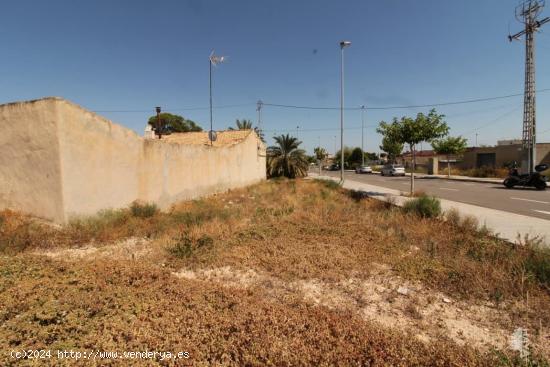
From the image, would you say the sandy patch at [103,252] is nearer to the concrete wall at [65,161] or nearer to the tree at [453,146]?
the concrete wall at [65,161]

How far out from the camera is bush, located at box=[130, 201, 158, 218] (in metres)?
7.43

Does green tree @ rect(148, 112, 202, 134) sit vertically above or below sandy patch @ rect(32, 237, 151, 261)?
above

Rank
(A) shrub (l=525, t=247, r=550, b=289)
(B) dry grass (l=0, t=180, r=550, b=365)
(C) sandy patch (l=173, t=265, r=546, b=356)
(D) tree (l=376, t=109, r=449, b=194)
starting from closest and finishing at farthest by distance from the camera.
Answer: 1. (B) dry grass (l=0, t=180, r=550, b=365)
2. (C) sandy patch (l=173, t=265, r=546, b=356)
3. (A) shrub (l=525, t=247, r=550, b=289)
4. (D) tree (l=376, t=109, r=449, b=194)

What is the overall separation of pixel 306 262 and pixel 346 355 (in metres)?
2.22

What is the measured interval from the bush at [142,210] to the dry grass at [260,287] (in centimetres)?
81

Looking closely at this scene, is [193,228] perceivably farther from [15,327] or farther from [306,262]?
[15,327]

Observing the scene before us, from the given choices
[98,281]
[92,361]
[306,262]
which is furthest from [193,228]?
[92,361]

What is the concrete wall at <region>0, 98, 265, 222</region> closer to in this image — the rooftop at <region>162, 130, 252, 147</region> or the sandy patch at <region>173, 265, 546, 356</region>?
the sandy patch at <region>173, 265, 546, 356</region>

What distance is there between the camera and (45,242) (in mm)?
5242

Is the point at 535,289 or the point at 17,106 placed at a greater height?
the point at 17,106

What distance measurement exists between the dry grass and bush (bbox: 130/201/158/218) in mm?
809

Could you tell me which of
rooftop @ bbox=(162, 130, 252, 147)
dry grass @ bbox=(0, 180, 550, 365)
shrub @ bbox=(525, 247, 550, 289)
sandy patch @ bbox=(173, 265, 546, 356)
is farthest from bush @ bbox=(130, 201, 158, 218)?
rooftop @ bbox=(162, 130, 252, 147)

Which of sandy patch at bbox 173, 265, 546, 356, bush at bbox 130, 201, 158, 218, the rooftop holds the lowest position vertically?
sandy patch at bbox 173, 265, 546, 356

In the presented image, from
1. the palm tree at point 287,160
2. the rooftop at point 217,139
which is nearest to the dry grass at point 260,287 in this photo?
the rooftop at point 217,139
